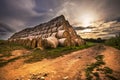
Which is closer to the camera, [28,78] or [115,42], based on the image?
[28,78]

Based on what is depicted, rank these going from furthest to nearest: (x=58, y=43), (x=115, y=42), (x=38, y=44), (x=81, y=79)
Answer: (x=58, y=43)
(x=38, y=44)
(x=115, y=42)
(x=81, y=79)

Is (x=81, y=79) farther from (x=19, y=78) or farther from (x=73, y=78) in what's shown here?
(x=19, y=78)

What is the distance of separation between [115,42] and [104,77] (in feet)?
57.3

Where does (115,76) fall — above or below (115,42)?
below

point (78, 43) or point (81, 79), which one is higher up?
point (78, 43)

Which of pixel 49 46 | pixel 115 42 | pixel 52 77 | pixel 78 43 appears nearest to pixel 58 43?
pixel 49 46

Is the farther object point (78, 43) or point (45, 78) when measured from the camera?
point (78, 43)

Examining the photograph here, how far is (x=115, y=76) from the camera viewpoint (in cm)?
696

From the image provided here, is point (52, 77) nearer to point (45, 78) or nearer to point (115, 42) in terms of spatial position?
point (45, 78)

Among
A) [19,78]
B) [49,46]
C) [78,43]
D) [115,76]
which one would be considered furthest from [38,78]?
[78,43]

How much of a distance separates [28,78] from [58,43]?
745 inches

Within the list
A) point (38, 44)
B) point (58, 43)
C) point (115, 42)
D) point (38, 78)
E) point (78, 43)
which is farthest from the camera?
point (78, 43)

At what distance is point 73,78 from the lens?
6973 millimetres

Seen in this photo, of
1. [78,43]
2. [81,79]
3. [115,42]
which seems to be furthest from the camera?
[78,43]
